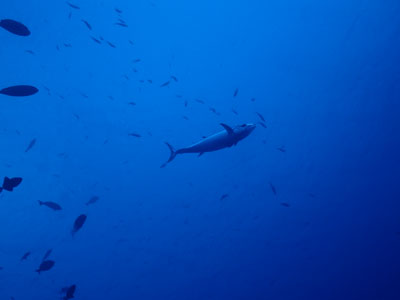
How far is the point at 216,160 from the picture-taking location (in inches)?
1187

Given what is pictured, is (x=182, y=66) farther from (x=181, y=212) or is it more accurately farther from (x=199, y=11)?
(x=181, y=212)

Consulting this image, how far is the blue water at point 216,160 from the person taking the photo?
78.2 feet

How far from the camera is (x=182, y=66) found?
2823 cm

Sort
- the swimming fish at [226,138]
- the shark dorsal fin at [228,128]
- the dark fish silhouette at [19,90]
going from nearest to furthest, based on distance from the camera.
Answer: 1. the dark fish silhouette at [19,90]
2. the shark dorsal fin at [228,128]
3. the swimming fish at [226,138]

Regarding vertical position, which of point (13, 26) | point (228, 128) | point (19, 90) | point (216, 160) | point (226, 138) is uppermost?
point (13, 26)

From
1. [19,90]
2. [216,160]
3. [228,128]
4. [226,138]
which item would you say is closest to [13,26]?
[19,90]

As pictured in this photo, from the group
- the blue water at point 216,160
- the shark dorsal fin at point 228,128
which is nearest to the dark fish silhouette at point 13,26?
the shark dorsal fin at point 228,128

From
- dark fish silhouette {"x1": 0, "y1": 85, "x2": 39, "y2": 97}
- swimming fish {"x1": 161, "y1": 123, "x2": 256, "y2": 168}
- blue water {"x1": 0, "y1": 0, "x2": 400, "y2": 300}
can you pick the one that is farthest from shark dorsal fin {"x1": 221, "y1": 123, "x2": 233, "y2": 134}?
blue water {"x1": 0, "y1": 0, "x2": 400, "y2": 300}

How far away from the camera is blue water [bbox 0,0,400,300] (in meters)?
23.8

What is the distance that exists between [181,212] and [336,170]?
16345 millimetres

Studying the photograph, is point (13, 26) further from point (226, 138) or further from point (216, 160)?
point (216, 160)

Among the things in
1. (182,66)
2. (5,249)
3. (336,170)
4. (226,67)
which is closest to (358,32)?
(226,67)

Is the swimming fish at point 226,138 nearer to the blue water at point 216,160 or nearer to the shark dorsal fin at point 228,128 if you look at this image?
the shark dorsal fin at point 228,128

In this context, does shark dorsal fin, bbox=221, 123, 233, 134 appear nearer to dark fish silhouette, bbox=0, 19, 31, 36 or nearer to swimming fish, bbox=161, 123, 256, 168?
swimming fish, bbox=161, 123, 256, 168
